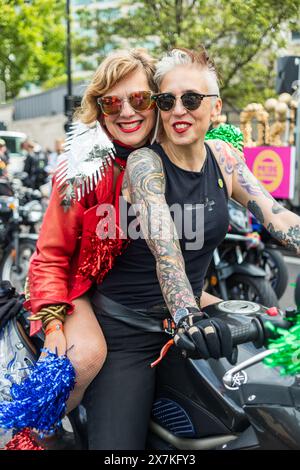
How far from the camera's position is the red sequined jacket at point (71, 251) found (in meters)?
2.17

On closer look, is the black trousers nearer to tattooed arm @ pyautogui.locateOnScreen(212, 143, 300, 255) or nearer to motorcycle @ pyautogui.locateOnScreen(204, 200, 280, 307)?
tattooed arm @ pyautogui.locateOnScreen(212, 143, 300, 255)

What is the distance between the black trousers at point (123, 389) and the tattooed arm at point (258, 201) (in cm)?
53

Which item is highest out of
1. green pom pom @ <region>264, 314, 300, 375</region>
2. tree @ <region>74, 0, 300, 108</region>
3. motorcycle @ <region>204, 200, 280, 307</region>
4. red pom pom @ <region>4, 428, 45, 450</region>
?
tree @ <region>74, 0, 300, 108</region>

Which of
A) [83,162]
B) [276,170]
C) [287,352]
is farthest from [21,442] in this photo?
[276,170]

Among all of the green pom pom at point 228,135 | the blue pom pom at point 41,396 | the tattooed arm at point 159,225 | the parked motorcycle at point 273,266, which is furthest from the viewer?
the parked motorcycle at point 273,266

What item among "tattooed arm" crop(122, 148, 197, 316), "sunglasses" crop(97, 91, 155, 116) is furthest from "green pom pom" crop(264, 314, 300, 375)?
"sunglasses" crop(97, 91, 155, 116)

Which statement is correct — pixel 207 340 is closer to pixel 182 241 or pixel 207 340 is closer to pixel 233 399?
pixel 233 399

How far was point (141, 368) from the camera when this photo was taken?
2.11 m

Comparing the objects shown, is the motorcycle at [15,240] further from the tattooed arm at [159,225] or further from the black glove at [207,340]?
the black glove at [207,340]

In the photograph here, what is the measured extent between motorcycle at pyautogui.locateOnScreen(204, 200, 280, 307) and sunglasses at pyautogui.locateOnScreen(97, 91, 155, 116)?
288 centimetres

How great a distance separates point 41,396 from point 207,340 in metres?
0.74

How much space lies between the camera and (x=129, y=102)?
7.41 feet

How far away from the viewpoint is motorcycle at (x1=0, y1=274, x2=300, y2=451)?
5.28 feet

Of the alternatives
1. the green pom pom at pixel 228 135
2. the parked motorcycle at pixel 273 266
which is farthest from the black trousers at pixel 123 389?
the parked motorcycle at pixel 273 266
